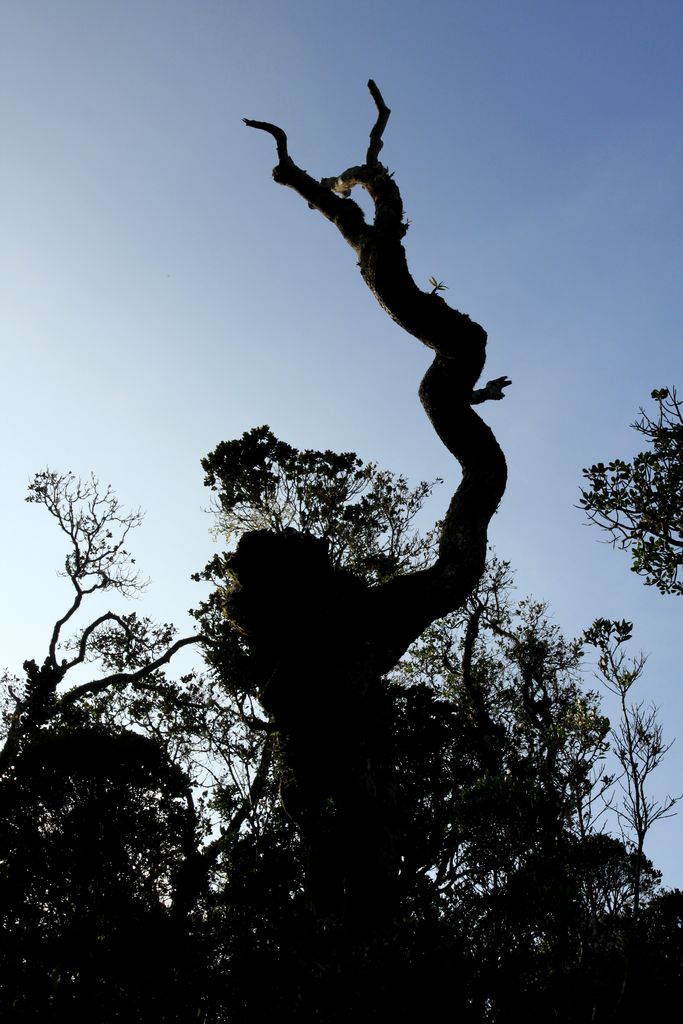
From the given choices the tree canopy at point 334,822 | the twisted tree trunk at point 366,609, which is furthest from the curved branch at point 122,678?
the twisted tree trunk at point 366,609

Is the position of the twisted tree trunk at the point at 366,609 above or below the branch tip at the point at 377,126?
below

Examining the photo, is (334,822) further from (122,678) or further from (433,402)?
(122,678)

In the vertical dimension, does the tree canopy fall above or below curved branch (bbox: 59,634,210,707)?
below

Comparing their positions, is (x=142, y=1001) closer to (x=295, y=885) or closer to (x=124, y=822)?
(x=295, y=885)

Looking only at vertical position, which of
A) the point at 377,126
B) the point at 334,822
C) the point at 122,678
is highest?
the point at 377,126

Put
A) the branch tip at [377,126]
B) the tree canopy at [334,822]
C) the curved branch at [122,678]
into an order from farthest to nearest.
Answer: the curved branch at [122,678]
the branch tip at [377,126]
the tree canopy at [334,822]

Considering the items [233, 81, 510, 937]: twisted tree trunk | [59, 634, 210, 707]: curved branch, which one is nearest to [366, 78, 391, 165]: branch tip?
[233, 81, 510, 937]: twisted tree trunk

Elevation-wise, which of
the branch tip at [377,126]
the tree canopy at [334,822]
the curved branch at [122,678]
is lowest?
the tree canopy at [334,822]

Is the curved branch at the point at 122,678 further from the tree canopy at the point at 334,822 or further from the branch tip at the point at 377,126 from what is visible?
the branch tip at the point at 377,126

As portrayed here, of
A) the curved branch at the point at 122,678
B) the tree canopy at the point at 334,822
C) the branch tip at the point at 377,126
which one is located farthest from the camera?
the curved branch at the point at 122,678

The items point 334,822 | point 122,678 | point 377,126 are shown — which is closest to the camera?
point 334,822

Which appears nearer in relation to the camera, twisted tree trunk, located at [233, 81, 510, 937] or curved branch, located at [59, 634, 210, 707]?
twisted tree trunk, located at [233, 81, 510, 937]

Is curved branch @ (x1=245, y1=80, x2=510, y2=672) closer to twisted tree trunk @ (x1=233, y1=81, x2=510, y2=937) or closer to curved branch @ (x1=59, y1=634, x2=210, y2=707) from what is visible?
twisted tree trunk @ (x1=233, y1=81, x2=510, y2=937)

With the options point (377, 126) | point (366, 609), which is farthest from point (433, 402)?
point (377, 126)
